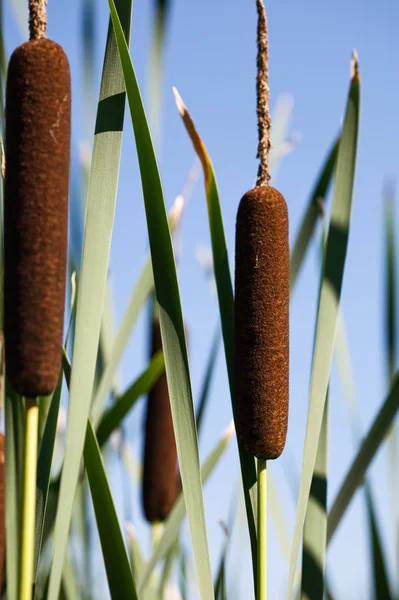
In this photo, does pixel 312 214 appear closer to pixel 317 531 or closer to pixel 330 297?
pixel 330 297

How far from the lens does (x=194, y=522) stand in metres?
1.08

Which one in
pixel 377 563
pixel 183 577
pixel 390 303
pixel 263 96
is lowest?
pixel 183 577

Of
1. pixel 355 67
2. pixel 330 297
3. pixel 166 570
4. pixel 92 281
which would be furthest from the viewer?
pixel 166 570

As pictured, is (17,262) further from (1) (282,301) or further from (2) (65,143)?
(1) (282,301)

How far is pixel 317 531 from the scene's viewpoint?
1.21 meters

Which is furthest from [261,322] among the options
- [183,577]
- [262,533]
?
[183,577]

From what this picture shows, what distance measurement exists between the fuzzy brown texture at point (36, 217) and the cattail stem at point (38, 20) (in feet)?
0.09

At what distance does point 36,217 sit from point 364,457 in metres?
0.64

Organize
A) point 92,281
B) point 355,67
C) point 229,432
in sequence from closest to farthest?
1. point 92,281
2. point 355,67
3. point 229,432

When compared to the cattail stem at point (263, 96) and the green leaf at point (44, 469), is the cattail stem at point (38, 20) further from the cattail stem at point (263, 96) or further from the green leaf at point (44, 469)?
the green leaf at point (44, 469)

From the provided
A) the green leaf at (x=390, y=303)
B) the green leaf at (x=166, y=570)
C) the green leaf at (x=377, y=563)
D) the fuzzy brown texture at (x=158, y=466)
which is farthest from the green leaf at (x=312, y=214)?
the fuzzy brown texture at (x=158, y=466)

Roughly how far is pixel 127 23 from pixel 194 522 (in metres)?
0.61

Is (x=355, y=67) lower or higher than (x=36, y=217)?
higher

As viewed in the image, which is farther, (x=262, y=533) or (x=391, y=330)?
(x=391, y=330)
